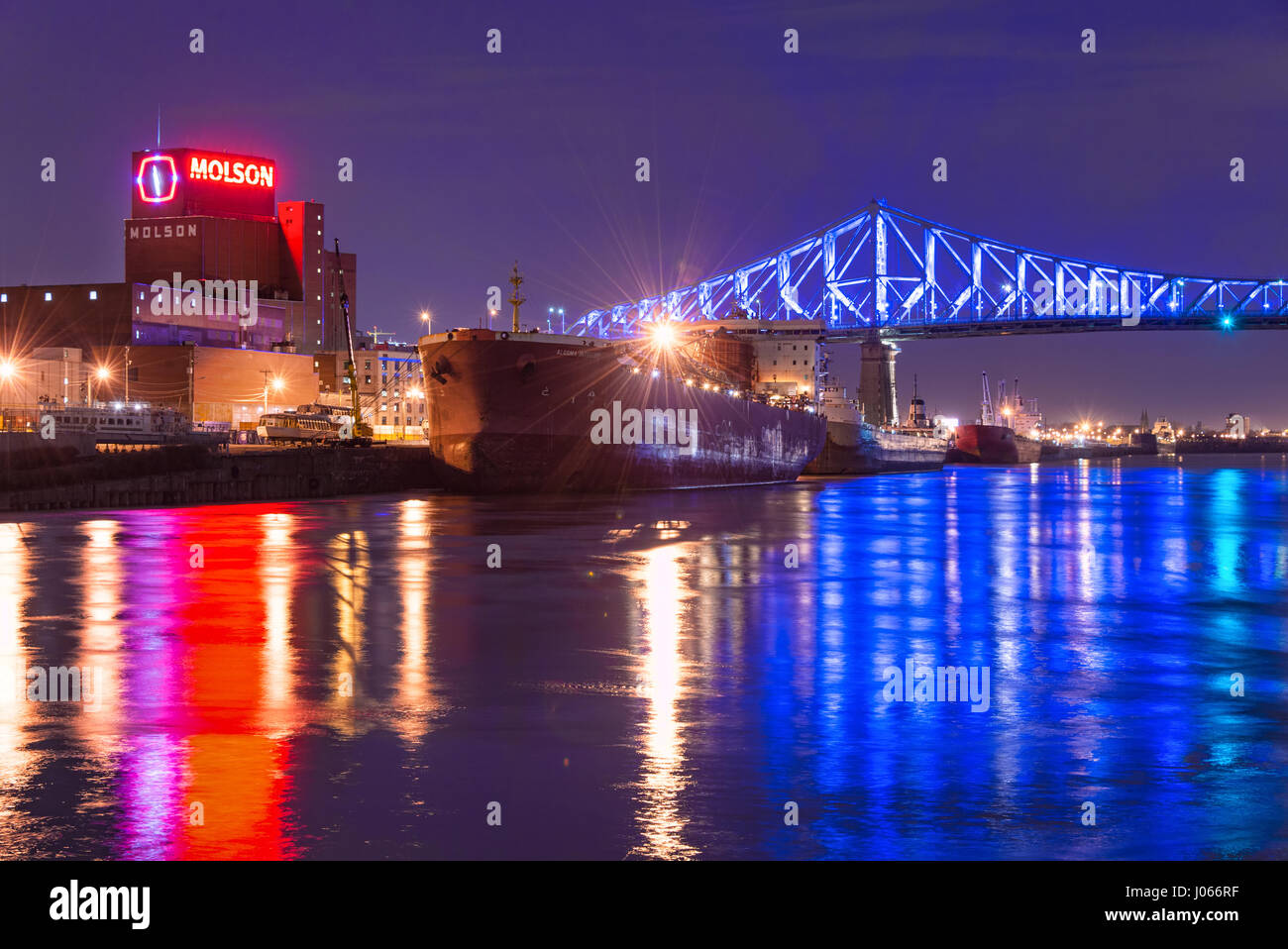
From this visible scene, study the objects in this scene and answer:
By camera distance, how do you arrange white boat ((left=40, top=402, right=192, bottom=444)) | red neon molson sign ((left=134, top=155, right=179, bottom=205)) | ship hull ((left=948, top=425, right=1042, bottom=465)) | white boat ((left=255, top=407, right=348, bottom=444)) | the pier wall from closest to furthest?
the pier wall, white boat ((left=40, top=402, right=192, bottom=444)), white boat ((left=255, top=407, right=348, bottom=444)), red neon molson sign ((left=134, top=155, right=179, bottom=205)), ship hull ((left=948, top=425, right=1042, bottom=465))

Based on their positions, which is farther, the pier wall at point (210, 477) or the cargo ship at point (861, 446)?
the cargo ship at point (861, 446)

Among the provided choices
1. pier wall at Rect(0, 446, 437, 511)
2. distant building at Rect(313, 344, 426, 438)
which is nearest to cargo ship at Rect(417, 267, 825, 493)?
pier wall at Rect(0, 446, 437, 511)

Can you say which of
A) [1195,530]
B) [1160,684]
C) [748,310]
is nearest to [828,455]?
[748,310]

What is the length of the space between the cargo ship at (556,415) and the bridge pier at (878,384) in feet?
276

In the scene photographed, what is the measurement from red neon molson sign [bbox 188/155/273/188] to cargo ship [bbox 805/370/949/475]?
6957 cm

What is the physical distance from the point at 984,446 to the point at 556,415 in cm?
13962

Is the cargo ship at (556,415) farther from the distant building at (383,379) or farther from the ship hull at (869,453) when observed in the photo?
the distant building at (383,379)

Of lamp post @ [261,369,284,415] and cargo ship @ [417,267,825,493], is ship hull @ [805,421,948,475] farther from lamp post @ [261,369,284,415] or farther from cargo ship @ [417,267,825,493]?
lamp post @ [261,369,284,415]

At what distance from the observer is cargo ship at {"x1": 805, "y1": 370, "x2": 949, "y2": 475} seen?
4237 inches

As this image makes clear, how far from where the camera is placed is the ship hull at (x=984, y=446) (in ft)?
583

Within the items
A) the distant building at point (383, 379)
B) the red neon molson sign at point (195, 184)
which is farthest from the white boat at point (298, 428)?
the red neon molson sign at point (195, 184)

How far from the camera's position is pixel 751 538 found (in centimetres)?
3131
